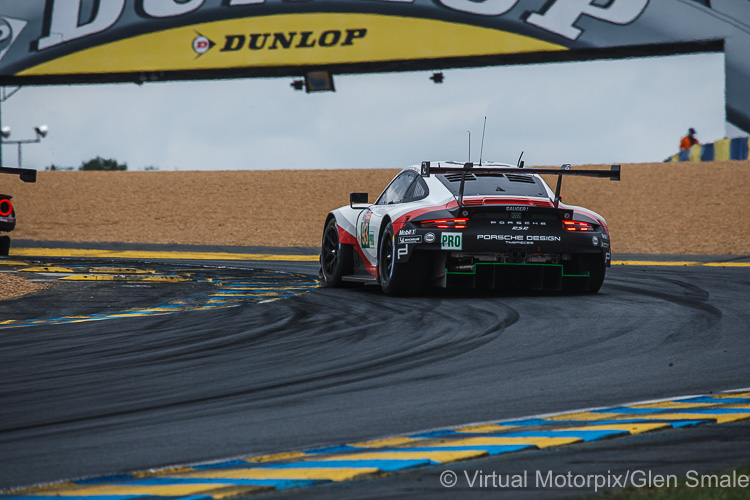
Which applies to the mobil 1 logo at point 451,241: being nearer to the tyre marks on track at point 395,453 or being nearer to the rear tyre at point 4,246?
the tyre marks on track at point 395,453

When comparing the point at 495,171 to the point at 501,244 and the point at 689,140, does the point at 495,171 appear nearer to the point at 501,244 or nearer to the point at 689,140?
the point at 501,244

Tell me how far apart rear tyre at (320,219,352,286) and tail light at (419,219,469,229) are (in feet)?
6.28

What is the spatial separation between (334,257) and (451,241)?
96.4 inches

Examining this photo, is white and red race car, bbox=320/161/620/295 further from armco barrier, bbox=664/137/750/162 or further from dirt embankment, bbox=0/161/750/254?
armco barrier, bbox=664/137/750/162

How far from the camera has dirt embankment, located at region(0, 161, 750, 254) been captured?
82.2ft

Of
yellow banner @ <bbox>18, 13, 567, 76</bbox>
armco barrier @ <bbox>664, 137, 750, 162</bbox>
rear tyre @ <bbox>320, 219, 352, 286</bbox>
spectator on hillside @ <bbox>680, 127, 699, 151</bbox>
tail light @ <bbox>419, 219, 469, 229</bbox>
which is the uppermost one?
yellow banner @ <bbox>18, 13, 567, 76</bbox>

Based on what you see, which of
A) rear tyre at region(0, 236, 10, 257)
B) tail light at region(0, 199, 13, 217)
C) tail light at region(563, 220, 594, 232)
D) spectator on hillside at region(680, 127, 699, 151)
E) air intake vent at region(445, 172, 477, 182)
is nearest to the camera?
tail light at region(563, 220, 594, 232)

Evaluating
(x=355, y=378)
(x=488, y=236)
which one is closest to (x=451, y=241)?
(x=488, y=236)

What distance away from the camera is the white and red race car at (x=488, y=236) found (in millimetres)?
9406

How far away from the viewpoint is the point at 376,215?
1050cm

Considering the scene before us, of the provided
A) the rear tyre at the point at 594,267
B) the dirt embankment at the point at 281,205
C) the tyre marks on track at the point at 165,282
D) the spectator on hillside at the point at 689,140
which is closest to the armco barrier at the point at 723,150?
the dirt embankment at the point at 281,205

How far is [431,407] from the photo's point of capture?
4.61m

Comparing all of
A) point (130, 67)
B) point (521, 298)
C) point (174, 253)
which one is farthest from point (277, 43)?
point (521, 298)

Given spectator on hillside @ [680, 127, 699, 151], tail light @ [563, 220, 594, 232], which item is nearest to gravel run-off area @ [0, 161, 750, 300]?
spectator on hillside @ [680, 127, 699, 151]
